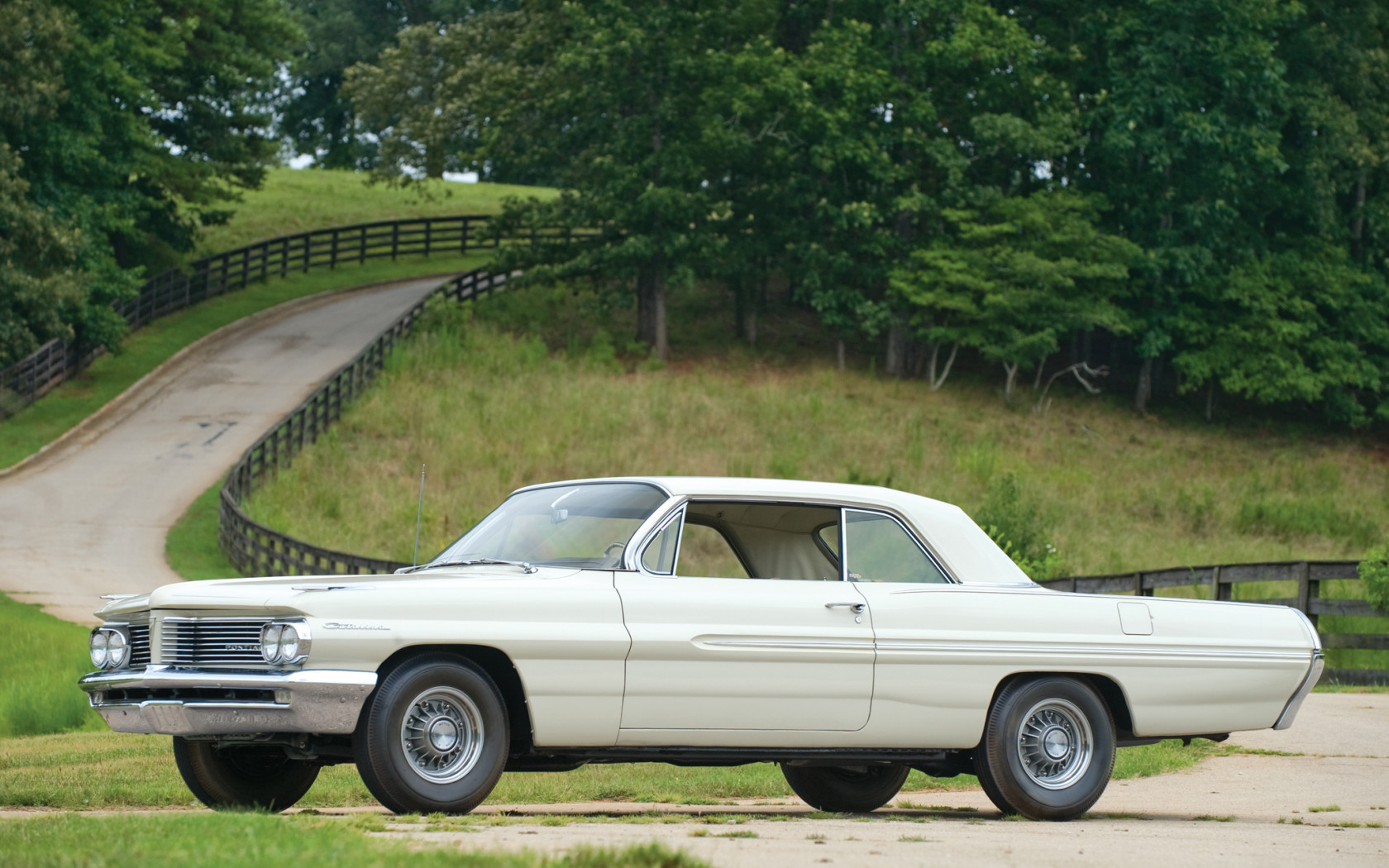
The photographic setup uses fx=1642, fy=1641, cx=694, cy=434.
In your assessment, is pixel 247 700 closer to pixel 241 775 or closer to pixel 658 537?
pixel 241 775

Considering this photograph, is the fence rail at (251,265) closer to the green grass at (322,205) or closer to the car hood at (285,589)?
the green grass at (322,205)

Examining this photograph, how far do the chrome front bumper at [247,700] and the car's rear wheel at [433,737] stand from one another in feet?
0.48

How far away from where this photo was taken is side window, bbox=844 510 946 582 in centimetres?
886

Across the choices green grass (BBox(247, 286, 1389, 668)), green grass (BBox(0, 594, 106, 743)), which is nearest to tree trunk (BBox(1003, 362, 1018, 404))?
green grass (BBox(247, 286, 1389, 668))

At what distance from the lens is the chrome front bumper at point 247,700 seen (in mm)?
7234

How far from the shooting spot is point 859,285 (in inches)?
1997

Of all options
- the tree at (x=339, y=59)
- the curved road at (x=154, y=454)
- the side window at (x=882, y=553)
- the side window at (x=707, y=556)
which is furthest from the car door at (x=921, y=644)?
the tree at (x=339, y=59)

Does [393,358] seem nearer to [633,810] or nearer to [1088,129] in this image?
[1088,129]

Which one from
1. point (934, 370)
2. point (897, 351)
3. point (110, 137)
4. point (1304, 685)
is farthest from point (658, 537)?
point (934, 370)

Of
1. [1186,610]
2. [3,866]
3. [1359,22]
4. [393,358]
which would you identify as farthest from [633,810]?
[1359,22]

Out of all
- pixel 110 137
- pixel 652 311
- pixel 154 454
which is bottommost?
pixel 154 454

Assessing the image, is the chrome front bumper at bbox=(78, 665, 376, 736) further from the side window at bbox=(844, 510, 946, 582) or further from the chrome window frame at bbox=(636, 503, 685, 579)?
the side window at bbox=(844, 510, 946, 582)

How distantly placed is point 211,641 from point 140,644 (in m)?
0.56

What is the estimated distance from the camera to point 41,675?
56.3 feet
